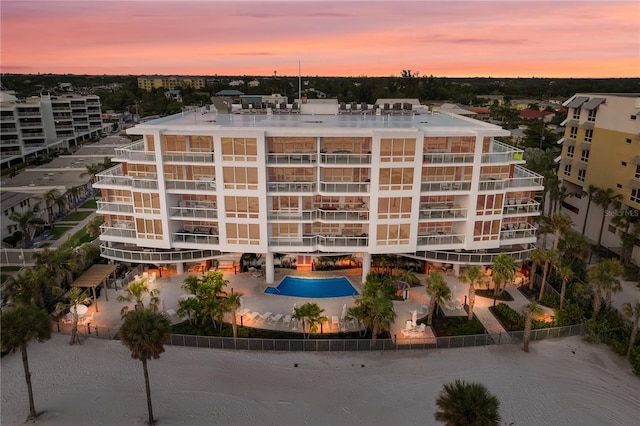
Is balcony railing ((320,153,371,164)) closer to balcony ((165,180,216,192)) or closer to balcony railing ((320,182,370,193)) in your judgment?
balcony railing ((320,182,370,193))

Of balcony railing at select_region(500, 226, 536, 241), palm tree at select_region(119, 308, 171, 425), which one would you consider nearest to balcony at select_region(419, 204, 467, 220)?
balcony railing at select_region(500, 226, 536, 241)

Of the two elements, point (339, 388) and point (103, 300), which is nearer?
point (339, 388)

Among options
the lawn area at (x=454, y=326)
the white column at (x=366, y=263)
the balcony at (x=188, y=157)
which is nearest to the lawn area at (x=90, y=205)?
the balcony at (x=188, y=157)

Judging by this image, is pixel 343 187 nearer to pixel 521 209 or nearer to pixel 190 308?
pixel 190 308

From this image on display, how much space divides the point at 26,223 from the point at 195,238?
2428 cm

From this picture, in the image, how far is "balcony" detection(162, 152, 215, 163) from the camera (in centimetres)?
3638

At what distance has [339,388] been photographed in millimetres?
27250

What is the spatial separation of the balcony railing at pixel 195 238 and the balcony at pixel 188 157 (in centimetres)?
657

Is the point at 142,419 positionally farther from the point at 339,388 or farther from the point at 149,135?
the point at 149,135

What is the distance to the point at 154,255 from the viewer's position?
39.2 metres

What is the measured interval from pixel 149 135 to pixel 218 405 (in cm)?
2286

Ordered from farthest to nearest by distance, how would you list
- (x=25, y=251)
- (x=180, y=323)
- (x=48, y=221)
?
(x=48, y=221)
(x=25, y=251)
(x=180, y=323)

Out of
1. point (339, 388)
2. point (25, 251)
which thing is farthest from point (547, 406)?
point (25, 251)

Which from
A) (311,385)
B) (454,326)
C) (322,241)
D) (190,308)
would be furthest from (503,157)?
(190,308)
